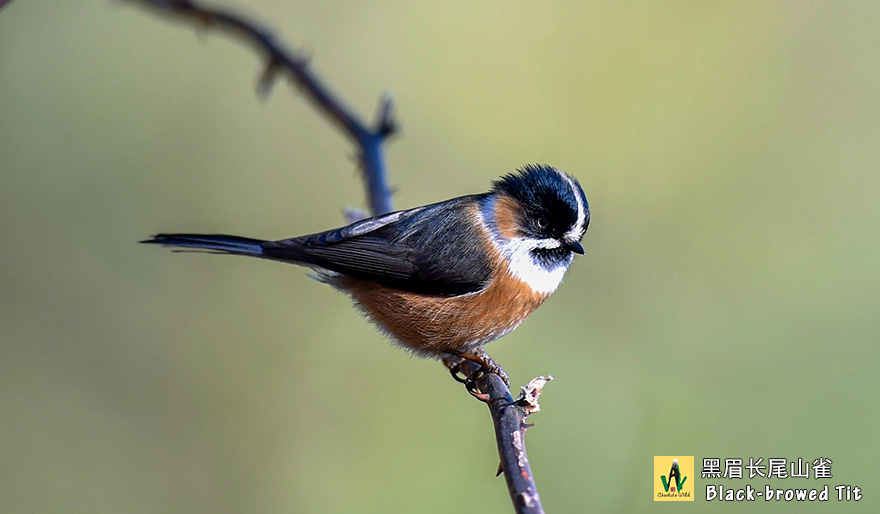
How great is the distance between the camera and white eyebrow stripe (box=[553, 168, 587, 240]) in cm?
307

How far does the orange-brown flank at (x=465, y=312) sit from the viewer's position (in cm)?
322

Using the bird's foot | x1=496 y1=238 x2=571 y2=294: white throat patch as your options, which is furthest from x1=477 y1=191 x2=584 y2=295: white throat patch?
the bird's foot

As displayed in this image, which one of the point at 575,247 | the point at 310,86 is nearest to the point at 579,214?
the point at 575,247

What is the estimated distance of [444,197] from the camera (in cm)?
532

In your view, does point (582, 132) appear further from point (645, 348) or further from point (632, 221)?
point (645, 348)

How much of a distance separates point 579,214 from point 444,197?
2.33 meters

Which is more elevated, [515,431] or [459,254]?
[459,254]

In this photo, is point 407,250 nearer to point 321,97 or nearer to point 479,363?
point 479,363

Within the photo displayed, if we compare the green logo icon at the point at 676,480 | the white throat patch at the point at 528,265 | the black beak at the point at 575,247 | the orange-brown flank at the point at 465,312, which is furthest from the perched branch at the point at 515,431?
the green logo icon at the point at 676,480

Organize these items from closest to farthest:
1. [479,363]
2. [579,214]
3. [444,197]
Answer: [579,214] → [479,363] → [444,197]

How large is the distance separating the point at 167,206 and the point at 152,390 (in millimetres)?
1366

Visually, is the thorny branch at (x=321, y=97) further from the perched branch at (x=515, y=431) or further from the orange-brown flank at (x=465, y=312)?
the perched branch at (x=515, y=431)

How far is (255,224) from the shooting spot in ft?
18.1

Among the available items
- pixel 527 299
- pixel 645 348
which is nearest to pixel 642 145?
pixel 645 348
